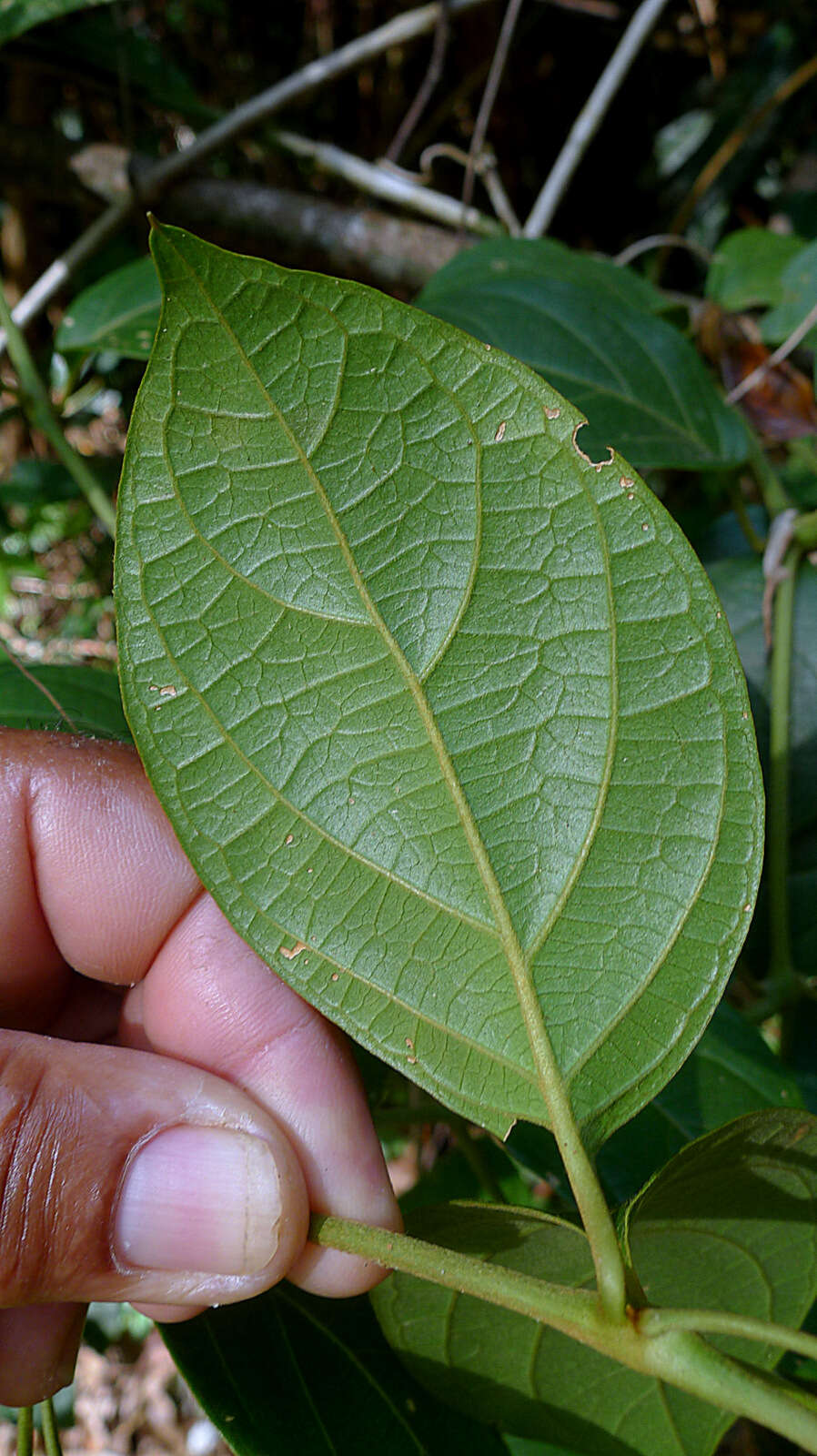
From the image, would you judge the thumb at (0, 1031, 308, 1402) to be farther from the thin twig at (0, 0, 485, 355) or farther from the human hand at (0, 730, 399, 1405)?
the thin twig at (0, 0, 485, 355)

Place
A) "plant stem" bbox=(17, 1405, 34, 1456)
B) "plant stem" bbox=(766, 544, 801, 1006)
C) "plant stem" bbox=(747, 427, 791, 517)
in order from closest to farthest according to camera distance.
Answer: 1. "plant stem" bbox=(17, 1405, 34, 1456)
2. "plant stem" bbox=(766, 544, 801, 1006)
3. "plant stem" bbox=(747, 427, 791, 517)

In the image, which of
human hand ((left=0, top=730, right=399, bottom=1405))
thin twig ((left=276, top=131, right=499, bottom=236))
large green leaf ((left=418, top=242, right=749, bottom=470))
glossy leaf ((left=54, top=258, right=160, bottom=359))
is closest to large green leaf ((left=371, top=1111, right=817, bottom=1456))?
human hand ((left=0, top=730, right=399, bottom=1405))

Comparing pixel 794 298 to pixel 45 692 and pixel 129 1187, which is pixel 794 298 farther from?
pixel 129 1187

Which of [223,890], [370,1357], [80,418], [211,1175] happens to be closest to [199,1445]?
[370,1357]

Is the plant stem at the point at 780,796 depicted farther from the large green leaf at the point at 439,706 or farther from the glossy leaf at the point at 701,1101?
the large green leaf at the point at 439,706

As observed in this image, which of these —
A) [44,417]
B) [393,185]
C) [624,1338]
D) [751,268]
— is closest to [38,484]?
[44,417]

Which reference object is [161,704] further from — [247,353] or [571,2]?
[571,2]
